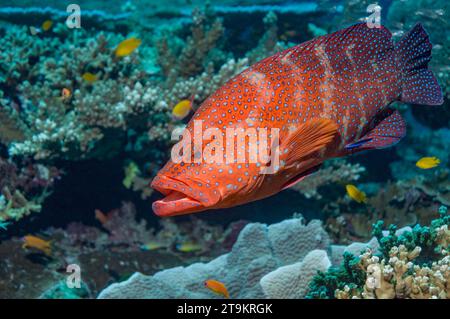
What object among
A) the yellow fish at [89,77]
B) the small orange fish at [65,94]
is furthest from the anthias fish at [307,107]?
the small orange fish at [65,94]

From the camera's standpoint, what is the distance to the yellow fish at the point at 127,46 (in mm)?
6383

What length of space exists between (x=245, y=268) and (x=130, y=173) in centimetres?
294

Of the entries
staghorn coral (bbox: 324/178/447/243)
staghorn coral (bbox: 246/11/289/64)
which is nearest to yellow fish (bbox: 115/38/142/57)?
staghorn coral (bbox: 246/11/289/64)

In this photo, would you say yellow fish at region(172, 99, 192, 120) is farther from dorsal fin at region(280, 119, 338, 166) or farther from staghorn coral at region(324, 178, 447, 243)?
dorsal fin at region(280, 119, 338, 166)

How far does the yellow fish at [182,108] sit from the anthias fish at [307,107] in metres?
3.10

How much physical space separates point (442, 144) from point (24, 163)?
28.4ft

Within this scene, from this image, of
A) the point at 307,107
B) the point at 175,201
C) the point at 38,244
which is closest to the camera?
the point at 175,201

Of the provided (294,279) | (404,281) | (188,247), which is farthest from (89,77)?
(404,281)

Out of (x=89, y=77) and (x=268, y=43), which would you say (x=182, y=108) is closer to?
(x=89, y=77)

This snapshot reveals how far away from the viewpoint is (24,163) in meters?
6.39

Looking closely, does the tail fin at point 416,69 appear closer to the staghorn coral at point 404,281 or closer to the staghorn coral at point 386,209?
the staghorn coral at point 404,281

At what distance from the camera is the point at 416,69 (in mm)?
3129

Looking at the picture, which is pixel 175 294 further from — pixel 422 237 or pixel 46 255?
pixel 422 237
